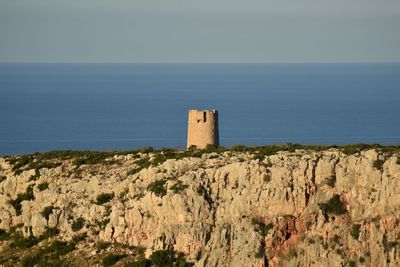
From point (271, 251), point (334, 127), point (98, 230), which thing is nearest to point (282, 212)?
point (271, 251)

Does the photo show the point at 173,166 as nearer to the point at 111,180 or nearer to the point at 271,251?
the point at 111,180

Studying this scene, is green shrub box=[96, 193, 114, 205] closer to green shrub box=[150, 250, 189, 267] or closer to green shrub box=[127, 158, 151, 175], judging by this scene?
green shrub box=[127, 158, 151, 175]

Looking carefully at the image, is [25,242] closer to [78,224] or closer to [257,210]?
[78,224]

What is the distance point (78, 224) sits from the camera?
45.7 m

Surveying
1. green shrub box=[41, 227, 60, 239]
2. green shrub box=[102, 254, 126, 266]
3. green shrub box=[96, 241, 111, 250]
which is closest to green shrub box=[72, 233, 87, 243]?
green shrub box=[96, 241, 111, 250]

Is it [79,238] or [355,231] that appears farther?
[79,238]

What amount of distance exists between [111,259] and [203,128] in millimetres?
10824

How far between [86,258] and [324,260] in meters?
10.1

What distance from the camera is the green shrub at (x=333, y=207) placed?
4203cm

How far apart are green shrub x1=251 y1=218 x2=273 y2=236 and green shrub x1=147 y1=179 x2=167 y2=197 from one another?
4073 mm

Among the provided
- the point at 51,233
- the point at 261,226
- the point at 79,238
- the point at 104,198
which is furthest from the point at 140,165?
the point at 261,226

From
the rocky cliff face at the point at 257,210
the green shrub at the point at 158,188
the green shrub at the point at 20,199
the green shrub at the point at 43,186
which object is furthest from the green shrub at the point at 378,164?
the green shrub at the point at 20,199

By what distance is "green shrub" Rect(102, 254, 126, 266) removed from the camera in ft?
141

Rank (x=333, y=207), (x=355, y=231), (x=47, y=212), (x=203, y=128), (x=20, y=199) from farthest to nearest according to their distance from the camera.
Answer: (x=203, y=128) → (x=20, y=199) → (x=47, y=212) → (x=333, y=207) → (x=355, y=231)
